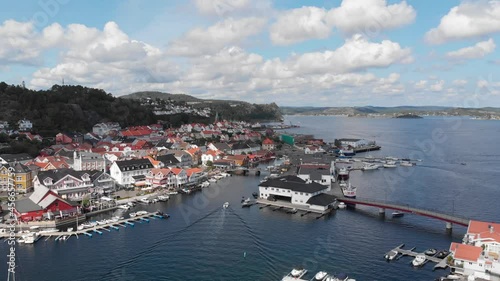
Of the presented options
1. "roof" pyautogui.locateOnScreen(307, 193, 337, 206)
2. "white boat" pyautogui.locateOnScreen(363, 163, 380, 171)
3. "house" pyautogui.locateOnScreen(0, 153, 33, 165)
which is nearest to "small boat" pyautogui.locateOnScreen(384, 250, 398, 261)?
"roof" pyautogui.locateOnScreen(307, 193, 337, 206)

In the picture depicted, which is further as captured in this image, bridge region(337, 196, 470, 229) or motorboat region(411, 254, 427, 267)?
bridge region(337, 196, 470, 229)

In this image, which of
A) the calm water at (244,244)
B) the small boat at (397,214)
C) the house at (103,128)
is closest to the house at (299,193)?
the calm water at (244,244)

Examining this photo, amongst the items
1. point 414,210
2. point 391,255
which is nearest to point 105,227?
point 391,255

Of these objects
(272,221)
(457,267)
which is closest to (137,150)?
(272,221)

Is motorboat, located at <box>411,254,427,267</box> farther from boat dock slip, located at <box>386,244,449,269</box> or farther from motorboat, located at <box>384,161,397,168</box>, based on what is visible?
motorboat, located at <box>384,161,397,168</box>

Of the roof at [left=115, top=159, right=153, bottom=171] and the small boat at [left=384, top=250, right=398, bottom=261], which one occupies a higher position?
the roof at [left=115, top=159, right=153, bottom=171]

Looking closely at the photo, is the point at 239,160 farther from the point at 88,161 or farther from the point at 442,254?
the point at 442,254

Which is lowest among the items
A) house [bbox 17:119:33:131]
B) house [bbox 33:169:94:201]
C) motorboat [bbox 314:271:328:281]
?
motorboat [bbox 314:271:328:281]

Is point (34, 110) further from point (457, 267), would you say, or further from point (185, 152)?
point (457, 267)
